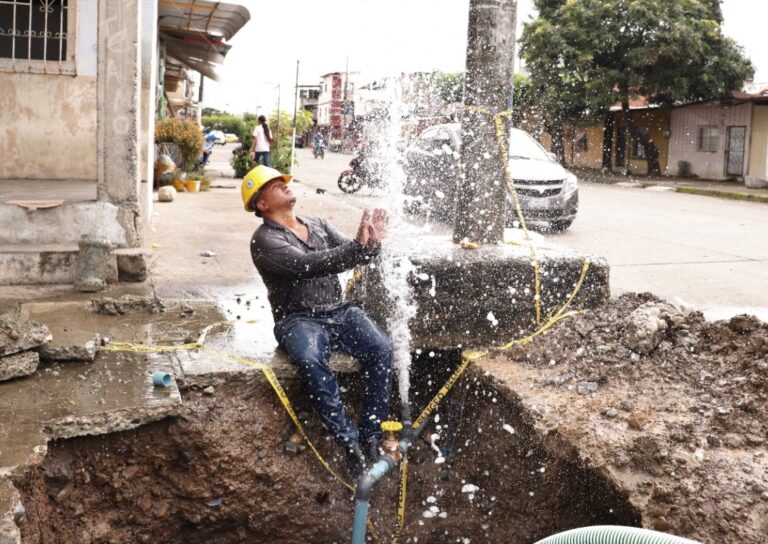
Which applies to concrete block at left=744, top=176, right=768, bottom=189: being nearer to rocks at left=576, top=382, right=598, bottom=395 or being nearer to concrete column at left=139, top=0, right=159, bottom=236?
concrete column at left=139, top=0, right=159, bottom=236

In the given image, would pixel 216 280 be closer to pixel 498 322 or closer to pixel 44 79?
pixel 498 322

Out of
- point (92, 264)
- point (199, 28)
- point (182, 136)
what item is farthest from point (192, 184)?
point (92, 264)

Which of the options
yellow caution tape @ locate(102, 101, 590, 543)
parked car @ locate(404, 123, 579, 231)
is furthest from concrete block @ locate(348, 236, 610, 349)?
parked car @ locate(404, 123, 579, 231)

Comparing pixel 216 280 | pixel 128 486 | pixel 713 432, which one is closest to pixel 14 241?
pixel 216 280

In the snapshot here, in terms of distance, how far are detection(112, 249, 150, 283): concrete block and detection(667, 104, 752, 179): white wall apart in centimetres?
2400

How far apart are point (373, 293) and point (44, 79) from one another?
6.78 meters

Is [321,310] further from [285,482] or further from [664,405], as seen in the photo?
[664,405]

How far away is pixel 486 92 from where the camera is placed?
4914 mm

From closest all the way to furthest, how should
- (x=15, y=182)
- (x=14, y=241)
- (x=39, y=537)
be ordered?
(x=39, y=537) → (x=14, y=241) → (x=15, y=182)

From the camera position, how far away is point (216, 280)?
6.97m

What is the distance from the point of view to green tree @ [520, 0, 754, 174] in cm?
2633

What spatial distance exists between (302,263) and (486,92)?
A: 1.64m

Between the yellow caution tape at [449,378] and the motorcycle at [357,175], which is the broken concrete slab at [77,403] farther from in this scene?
the motorcycle at [357,175]

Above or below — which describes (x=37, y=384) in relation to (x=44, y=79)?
below
